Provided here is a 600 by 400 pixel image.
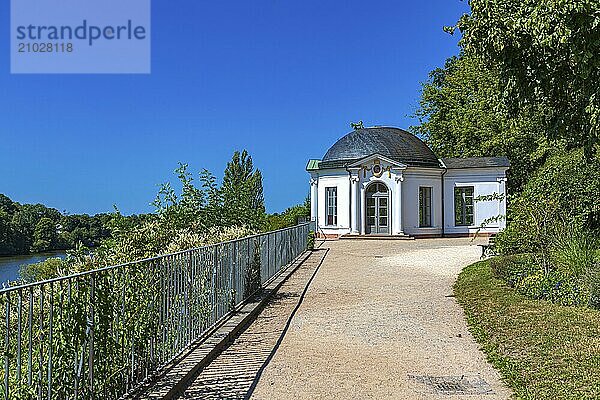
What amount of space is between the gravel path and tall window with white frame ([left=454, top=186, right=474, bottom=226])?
66.3ft

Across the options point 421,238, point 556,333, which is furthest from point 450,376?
point 421,238

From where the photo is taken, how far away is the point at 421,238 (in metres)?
32.3

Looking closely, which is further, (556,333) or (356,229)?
(356,229)

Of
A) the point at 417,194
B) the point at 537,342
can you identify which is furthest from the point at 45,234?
the point at 417,194

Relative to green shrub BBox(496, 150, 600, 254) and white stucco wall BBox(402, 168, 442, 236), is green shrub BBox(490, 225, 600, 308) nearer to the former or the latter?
green shrub BBox(496, 150, 600, 254)

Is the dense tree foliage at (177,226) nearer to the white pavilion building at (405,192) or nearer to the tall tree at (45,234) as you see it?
the tall tree at (45,234)

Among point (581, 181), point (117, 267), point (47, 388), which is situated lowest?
point (47, 388)

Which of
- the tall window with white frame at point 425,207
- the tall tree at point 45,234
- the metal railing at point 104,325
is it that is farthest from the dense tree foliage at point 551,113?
the tall window with white frame at point 425,207

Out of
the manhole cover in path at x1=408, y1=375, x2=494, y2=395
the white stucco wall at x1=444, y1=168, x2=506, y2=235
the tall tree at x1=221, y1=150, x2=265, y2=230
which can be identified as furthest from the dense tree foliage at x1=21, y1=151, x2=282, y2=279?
the white stucco wall at x1=444, y1=168, x2=506, y2=235

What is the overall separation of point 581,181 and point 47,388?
1223cm

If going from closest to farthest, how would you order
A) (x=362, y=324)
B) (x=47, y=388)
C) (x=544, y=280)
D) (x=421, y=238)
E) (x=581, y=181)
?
1. (x=47, y=388)
2. (x=362, y=324)
3. (x=544, y=280)
4. (x=581, y=181)
5. (x=421, y=238)

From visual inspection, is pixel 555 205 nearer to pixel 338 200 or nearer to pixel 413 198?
pixel 413 198

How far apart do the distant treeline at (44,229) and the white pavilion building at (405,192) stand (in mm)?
22208

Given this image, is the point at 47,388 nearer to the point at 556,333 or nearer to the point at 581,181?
the point at 556,333
